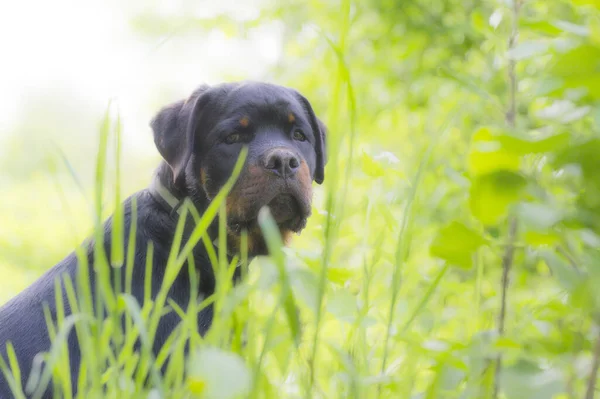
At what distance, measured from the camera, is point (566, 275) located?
772mm

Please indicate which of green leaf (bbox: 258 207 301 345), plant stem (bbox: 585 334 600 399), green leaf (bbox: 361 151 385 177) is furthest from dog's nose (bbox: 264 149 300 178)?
plant stem (bbox: 585 334 600 399)

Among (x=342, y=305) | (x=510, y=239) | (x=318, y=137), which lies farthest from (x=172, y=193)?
(x=510, y=239)

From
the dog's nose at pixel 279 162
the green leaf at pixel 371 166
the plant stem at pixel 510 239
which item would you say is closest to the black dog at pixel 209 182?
the dog's nose at pixel 279 162

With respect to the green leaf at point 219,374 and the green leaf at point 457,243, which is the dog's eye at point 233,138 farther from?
the green leaf at point 219,374

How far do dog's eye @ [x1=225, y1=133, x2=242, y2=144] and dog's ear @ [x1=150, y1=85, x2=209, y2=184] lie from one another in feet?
0.52

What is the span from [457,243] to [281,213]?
197 cm

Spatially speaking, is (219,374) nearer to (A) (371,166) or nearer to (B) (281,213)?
(A) (371,166)

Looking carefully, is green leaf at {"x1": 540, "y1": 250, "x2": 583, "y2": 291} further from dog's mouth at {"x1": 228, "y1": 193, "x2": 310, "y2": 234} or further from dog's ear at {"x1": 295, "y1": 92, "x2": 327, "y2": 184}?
dog's ear at {"x1": 295, "y1": 92, "x2": 327, "y2": 184}

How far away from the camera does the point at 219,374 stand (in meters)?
0.68

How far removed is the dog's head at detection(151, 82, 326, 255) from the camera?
8.94 ft

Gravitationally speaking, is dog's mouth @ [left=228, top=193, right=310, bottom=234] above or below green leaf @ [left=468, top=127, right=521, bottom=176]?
below

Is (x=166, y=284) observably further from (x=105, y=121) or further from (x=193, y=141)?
(x=193, y=141)

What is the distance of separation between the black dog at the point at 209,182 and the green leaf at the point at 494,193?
1.73 metres

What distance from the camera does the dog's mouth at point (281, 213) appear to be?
273cm
